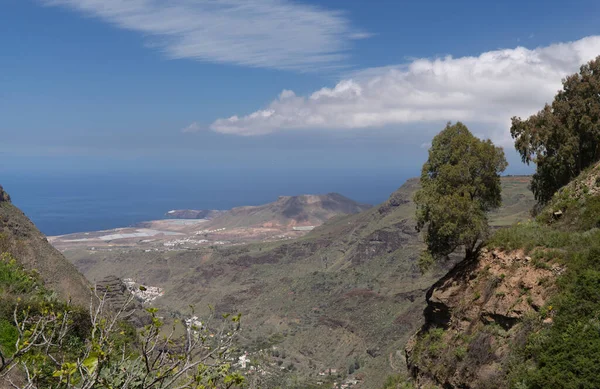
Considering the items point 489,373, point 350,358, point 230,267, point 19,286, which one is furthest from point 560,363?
point 230,267

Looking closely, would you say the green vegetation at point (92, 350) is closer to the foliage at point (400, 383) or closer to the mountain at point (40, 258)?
the mountain at point (40, 258)

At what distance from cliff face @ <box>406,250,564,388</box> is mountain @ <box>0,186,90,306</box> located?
1951 centimetres

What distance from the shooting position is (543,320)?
52.2 feet

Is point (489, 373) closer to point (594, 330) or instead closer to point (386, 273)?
point (594, 330)

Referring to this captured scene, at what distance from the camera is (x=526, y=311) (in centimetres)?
1692

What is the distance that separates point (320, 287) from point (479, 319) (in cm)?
8539

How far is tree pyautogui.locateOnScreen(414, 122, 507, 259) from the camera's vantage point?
858 inches

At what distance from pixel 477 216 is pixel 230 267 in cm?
12595

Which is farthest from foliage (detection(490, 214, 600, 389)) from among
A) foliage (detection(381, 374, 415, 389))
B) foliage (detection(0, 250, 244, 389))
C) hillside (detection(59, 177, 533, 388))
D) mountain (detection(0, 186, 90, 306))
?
hillside (detection(59, 177, 533, 388))

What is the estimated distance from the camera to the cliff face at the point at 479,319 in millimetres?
17016

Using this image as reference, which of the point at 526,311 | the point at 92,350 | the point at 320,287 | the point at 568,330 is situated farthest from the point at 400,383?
the point at 320,287

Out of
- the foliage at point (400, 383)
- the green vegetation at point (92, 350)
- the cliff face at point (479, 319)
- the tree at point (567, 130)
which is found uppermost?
the tree at point (567, 130)

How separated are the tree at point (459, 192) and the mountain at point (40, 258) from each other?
793 inches

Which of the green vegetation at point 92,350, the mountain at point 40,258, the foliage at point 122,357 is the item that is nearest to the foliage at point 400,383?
the green vegetation at point 92,350
